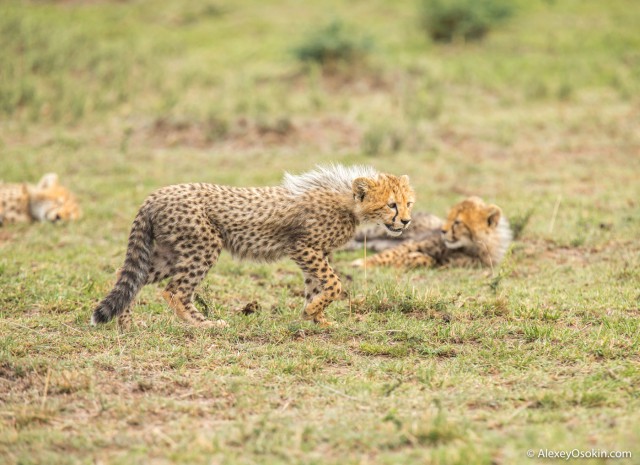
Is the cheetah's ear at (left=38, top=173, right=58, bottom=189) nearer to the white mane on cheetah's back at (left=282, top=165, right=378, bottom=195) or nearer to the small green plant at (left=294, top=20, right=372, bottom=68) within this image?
the white mane on cheetah's back at (left=282, top=165, right=378, bottom=195)

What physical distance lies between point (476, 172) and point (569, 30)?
7.83 metres

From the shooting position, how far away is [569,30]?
1631cm

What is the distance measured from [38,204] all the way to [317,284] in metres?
3.84

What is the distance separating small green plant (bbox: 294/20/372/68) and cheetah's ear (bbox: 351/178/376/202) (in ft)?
28.4

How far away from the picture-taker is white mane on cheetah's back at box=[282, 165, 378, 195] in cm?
562

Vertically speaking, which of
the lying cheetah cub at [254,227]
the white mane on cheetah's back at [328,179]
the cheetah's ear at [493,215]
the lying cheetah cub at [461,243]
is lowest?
the lying cheetah cub at [461,243]

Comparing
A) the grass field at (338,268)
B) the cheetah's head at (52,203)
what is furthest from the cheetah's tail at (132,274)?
the cheetah's head at (52,203)

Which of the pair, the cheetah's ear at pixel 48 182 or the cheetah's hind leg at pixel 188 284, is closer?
the cheetah's hind leg at pixel 188 284

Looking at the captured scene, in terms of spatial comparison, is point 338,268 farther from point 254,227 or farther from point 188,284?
point 188,284

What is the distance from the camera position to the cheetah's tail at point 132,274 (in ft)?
16.1

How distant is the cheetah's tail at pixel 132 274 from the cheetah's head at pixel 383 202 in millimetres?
1302

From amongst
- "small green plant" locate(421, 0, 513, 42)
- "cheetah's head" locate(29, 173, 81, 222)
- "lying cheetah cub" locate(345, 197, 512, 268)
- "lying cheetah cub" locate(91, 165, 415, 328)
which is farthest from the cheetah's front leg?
"small green plant" locate(421, 0, 513, 42)

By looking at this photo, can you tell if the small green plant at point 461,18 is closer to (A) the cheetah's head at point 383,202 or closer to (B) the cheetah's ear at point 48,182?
(B) the cheetah's ear at point 48,182

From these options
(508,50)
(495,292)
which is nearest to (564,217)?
(495,292)
